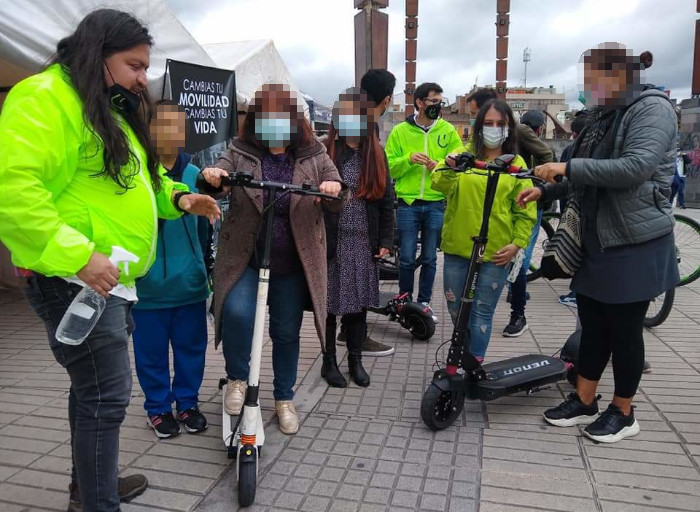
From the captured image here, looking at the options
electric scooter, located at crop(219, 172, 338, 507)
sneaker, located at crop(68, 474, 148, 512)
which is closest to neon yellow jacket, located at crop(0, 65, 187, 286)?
electric scooter, located at crop(219, 172, 338, 507)

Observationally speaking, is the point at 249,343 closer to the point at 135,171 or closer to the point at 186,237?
the point at 186,237

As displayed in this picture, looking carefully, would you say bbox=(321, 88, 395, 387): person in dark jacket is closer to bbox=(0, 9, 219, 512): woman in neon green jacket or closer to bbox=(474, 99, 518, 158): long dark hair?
bbox=(474, 99, 518, 158): long dark hair

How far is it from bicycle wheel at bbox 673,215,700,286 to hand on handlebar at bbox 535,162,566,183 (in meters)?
4.13

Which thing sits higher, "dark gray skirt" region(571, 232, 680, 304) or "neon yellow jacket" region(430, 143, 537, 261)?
"neon yellow jacket" region(430, 143, 537, 261)

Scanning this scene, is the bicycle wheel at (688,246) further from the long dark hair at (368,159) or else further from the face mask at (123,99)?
the face mask at (123,99)

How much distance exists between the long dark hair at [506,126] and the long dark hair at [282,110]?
3.69ft

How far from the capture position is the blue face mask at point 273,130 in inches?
112

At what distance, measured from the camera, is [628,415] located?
3.07 m

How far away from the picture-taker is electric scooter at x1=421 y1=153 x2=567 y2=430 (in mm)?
Answer: 3002

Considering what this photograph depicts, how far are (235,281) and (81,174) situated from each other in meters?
1.12

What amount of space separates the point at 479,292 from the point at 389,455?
3.93 ft

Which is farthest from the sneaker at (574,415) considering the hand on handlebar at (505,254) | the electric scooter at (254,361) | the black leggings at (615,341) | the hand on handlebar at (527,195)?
the electric scooter at (254,361)

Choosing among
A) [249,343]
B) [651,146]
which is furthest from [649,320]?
[249,343]

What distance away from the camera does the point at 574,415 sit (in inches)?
126
